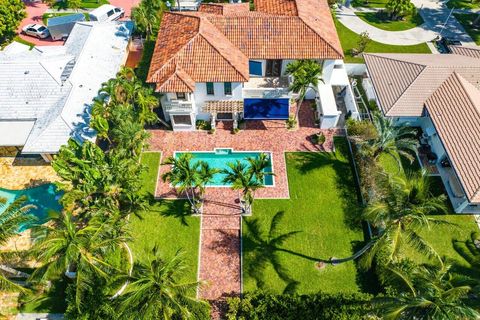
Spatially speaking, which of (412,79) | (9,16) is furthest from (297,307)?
(9,16)

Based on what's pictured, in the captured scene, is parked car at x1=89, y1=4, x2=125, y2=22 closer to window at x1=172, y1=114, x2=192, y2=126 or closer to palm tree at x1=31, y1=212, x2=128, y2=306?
window at x1=172, y1=114, x2=192, y2=126

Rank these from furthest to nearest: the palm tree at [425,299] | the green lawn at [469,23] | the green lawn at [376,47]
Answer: the green lawn at [469,23]
the green lawn at [376,47]
the palm tree at [425,299]

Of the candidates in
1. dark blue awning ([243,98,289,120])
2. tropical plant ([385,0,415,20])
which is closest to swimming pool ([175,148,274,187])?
dark blue awning ([243,98,289,120])

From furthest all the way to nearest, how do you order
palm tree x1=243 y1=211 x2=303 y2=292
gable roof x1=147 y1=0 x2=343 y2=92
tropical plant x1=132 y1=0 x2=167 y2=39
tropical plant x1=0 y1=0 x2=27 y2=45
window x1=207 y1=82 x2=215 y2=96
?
1. tropical plant x1=0 y1=0 x2=27 y2=45
2. tropical plant x1=132 y1=0 x2=167 y2=39
3. window x1=207 y1=82 x2=215 y2=96
4. gable roof x1=147 y1=0 x2=343 y2=92
5. palm tree x1=243 y1=211 x2=303 y2=292

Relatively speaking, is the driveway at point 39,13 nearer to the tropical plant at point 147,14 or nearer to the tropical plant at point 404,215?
the tropical plant at point 147,14

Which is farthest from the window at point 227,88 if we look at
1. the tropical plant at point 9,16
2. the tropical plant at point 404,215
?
the tropical plant at point 9,16

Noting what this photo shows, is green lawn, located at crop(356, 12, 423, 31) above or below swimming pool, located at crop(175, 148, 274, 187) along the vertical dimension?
above


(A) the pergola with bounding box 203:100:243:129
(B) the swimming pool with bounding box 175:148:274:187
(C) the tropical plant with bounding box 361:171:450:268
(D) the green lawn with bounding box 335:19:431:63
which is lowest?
(B) the swimming pool with bounding box 175:148:274:187
